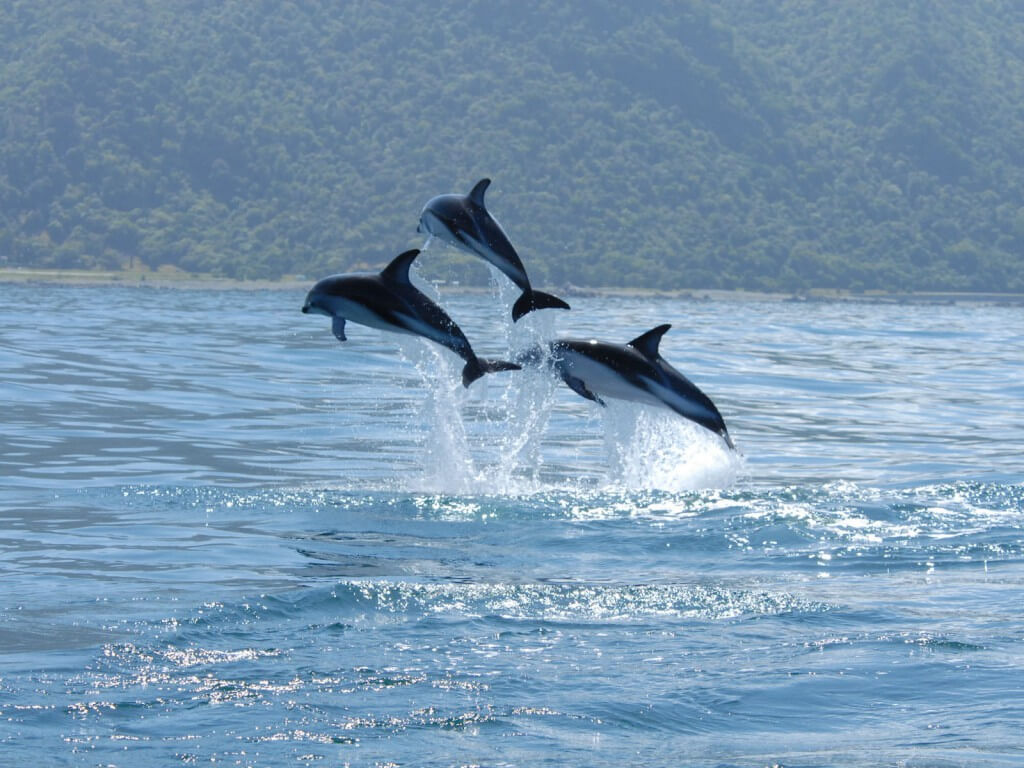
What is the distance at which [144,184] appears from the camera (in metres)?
133

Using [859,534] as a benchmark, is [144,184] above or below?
above

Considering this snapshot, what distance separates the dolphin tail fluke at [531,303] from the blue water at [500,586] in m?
1.98

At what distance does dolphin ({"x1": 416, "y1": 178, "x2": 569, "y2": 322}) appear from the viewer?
11.4 m

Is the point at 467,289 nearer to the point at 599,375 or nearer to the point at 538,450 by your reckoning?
the point at 538,450

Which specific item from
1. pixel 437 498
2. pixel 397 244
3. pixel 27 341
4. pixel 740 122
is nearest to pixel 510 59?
pixel 740 122

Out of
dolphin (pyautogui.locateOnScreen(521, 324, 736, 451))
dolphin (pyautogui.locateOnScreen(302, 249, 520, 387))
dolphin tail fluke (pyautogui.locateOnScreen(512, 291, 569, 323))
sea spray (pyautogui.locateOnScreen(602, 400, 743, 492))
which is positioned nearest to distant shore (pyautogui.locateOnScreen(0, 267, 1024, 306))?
sea spray (pyautogui.locateOnScreen(602, 400, 743, 492))

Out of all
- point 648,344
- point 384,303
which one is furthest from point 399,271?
point 648,344

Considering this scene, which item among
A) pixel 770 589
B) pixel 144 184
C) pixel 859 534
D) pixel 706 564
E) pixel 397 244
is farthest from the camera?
pixel 144 184

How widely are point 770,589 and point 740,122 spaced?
154 meters

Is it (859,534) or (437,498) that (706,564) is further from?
(437,498)

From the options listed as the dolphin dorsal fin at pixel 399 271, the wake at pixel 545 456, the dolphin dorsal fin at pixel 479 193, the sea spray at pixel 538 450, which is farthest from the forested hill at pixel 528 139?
the dolphin dorsal fin at pixel 399 271

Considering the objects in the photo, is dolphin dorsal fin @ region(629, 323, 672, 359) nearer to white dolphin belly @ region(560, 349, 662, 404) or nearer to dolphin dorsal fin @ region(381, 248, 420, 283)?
white dolphin belly @ region(560, 349, 662, 404)

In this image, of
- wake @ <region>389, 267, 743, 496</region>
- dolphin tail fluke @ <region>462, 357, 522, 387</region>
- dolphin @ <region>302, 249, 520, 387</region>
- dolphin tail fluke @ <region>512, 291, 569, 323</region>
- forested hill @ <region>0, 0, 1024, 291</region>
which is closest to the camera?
dolphin tail fluke @ <region>512, 291, 569, 323</region>

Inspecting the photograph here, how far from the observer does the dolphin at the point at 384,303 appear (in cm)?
1173
